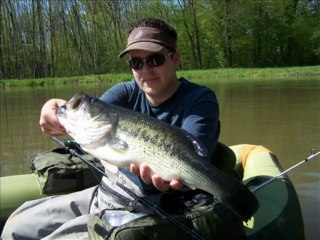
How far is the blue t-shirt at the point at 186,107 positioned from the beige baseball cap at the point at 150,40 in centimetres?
32

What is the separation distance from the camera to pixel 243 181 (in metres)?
4.01

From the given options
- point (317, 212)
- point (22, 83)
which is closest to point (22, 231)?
point (317, 212)

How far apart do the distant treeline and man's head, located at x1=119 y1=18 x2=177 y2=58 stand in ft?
145

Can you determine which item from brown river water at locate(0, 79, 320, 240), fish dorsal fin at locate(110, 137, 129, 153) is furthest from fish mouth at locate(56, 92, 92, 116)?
brown river water at locate(0, 79, 320, 240)

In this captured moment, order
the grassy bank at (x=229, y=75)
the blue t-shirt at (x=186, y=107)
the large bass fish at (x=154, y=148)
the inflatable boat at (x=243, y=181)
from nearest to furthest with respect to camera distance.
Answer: the large bass fish at (x=154, y=148) → the blue t-shirt at (x=186, y=107) → the inflatable boat at (x=243, y=181) → the grassy bank at (x=229, y=75)

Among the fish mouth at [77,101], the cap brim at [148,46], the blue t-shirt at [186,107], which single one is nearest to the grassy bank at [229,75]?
the blue t-shirt at [186,107]

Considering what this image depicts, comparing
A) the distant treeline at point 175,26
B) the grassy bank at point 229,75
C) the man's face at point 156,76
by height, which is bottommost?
the grassy bank at point 229,75

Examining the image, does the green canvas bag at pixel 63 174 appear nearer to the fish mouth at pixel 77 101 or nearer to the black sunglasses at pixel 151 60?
the black sunglasses at pixel 151 60

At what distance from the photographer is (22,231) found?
3.24 meters

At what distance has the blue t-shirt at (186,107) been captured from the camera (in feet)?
8.84

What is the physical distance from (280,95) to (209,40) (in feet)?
109

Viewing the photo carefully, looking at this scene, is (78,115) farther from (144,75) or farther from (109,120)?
(144,75)

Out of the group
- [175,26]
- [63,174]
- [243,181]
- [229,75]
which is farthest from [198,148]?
[175,26]

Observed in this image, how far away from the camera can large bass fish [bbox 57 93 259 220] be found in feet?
7.07
